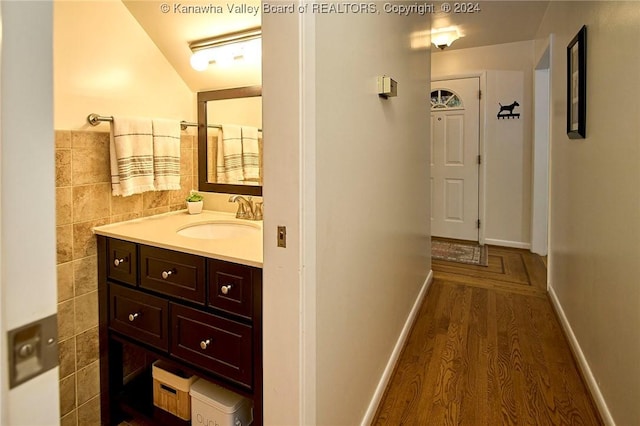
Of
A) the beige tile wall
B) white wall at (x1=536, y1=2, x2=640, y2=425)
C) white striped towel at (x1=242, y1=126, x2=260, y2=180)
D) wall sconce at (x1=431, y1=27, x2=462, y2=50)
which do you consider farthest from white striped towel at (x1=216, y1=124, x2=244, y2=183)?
wall sconce at (x1=431, y1=27, x2=462, y2=50)

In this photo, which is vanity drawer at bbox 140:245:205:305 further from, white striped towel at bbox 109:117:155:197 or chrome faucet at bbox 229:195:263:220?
chrome faucet at bbox 229:195:263:220

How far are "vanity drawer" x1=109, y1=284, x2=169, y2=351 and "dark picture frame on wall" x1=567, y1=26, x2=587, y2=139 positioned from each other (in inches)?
86.5

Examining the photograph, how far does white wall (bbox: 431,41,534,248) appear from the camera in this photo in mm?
4355

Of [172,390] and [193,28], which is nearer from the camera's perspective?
[172,390]

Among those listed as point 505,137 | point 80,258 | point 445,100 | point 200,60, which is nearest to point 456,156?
point 505,137

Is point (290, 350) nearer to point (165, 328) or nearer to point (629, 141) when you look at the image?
point (165, 328)

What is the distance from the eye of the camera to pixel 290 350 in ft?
3.61

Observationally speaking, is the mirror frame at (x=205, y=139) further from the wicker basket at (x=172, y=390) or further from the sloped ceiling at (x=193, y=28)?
the wicker basket at (x=172, y=390)

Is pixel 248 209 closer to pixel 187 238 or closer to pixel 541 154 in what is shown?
pixel 187 238

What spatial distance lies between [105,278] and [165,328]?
42 cm

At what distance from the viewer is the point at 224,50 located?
1.99m

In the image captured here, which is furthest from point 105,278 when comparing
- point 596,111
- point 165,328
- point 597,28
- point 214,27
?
point 597,28

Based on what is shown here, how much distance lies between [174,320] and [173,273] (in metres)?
0.18

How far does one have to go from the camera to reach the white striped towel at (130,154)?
1742 mm
